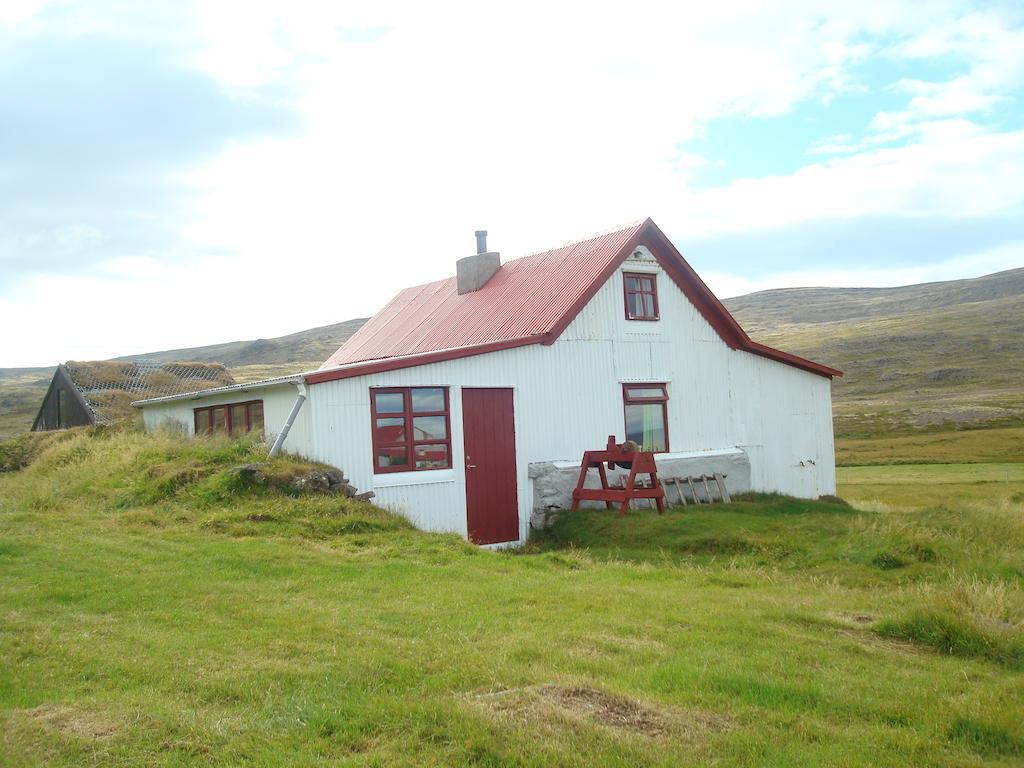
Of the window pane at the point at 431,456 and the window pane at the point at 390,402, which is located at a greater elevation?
the window pane at the point at 390,402

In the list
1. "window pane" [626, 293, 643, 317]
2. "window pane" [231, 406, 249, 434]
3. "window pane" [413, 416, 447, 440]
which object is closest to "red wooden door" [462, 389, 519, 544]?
"window pane" [413, 416, 447, 440]

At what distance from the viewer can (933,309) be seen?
482 feet

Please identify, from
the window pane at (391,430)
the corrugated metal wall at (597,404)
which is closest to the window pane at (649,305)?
the corrugated metal wall at (597,404)

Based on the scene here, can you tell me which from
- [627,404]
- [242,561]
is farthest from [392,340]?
[242,561]

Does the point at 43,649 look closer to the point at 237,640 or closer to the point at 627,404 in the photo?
the point at 237,640

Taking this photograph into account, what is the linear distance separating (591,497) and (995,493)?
1622 cm

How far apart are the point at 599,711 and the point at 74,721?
3469 mm

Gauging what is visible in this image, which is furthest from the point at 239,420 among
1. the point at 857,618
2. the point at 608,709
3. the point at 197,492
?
the point at 608,709

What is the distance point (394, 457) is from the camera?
17.7 metres

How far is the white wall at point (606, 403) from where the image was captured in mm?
17328

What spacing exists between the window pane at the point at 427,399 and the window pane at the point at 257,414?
3269mm

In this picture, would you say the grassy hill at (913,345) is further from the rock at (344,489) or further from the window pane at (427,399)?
the rock at (344,489)

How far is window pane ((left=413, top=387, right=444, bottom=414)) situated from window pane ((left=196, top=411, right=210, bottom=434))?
6.19 m

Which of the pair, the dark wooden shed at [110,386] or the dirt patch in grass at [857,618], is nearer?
the dirt patch in grass at [857,618]
